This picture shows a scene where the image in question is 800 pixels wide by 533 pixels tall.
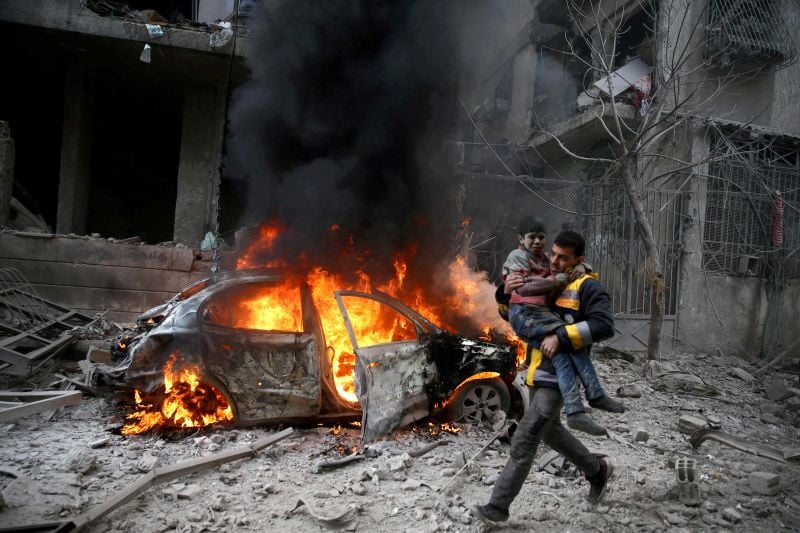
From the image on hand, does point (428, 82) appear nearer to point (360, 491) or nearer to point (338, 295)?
point (338, 295)

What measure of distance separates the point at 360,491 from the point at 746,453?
149 inches

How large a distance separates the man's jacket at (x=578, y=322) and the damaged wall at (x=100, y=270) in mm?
7262

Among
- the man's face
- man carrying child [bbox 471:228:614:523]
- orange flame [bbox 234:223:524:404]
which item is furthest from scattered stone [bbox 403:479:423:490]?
the man's face

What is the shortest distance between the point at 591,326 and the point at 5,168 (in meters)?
9.83

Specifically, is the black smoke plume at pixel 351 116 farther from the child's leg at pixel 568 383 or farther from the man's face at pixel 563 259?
the child's leg at pixel 568 383

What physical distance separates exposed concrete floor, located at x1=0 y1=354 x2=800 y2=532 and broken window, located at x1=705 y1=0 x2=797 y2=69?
8791mm

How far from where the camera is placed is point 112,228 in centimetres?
1341

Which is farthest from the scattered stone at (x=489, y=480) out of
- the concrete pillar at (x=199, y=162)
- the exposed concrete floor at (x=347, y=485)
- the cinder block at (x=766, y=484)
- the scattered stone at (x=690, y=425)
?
the concrete pillar at (x=199, y=162)

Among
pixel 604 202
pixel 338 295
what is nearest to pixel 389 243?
pixel 338 295

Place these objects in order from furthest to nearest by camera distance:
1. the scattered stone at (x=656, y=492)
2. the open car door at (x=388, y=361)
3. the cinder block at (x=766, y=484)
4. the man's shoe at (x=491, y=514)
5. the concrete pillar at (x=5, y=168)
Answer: the concrete pillar at (x=5, y=168) → the open car door at (x=388, y=361) → the cinder block at (x=766, y=484) → the scattered stone at (x=656, y=492) → the man's shoe at (x=491, y=514)

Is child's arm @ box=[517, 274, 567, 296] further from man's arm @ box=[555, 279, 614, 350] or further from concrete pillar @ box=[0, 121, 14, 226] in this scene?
concrete pillar @ box=[0, 121, 14, 226]

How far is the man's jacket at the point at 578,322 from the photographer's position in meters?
3.10

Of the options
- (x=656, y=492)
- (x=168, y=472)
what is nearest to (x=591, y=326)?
(x=656, y=492)

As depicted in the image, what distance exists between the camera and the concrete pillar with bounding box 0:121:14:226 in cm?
830
